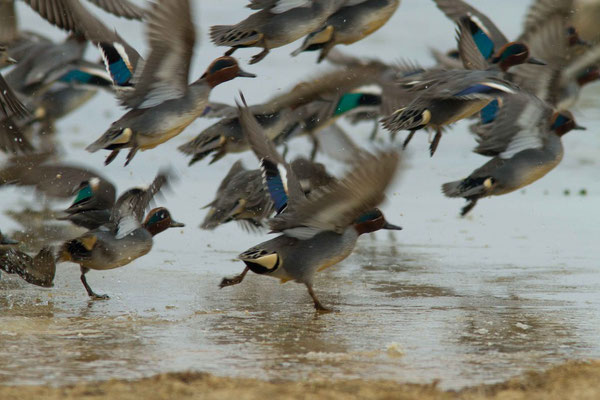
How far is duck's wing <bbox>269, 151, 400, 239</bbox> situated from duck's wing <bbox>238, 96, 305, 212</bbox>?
0.45 feet

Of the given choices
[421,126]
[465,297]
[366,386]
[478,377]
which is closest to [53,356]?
[366,386]

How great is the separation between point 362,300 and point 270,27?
2.15m

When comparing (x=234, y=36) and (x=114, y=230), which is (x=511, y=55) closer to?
(x=234, y=36)

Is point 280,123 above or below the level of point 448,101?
below

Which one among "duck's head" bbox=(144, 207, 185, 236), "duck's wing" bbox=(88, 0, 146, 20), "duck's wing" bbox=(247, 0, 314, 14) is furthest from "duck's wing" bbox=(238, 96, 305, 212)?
"duck's wing" bbox=(88, 0, 146, 20)

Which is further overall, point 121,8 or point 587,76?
point 587,76

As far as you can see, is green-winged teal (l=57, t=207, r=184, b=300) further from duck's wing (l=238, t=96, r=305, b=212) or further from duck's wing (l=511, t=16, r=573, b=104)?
duck's wing (l=511, t=16, r=573, b=104)

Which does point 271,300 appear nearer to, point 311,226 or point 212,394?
point 311,226

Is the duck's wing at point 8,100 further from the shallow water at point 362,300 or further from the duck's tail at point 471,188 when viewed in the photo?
the duck's tail at point 471,188

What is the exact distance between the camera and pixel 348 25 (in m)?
8.27

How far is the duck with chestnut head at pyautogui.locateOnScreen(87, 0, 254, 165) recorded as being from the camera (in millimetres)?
6355

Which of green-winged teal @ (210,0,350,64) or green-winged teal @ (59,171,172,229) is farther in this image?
green-winged teal @ (210,0,350,64)

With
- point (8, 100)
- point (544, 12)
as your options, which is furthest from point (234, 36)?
point (544, 12)

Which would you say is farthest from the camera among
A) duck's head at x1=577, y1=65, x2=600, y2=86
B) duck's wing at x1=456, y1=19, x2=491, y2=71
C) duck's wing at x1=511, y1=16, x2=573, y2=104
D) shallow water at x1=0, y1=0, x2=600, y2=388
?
duck's head at x1=577, y1=65, x2=600, y2=86
